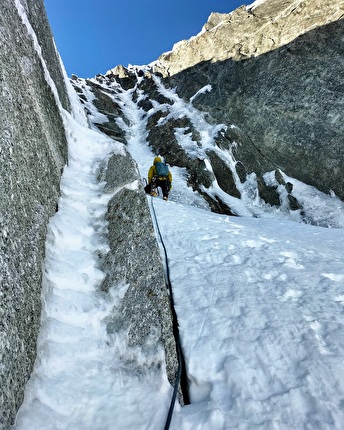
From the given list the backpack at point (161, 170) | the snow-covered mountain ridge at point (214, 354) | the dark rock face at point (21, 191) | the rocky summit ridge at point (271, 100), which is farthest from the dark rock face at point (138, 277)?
the rocky summit ridge at point (271, 100)

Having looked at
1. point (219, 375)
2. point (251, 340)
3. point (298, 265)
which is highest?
point (298, 265)

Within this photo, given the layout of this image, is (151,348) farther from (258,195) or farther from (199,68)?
(199,68)

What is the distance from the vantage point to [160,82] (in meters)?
51.0

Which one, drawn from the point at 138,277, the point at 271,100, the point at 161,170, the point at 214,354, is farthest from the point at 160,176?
the point at 271,100

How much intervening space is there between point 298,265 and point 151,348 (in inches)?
172

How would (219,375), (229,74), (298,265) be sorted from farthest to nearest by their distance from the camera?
(229,74), (298,265), (219,375)

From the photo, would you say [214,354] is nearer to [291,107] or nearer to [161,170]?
[161,170]

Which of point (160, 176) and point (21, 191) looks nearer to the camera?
point (21, 191)

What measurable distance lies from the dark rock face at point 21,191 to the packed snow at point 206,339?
325 millimetres

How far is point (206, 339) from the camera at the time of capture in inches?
179

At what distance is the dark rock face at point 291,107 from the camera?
29.7 m

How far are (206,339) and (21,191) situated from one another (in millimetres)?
3878

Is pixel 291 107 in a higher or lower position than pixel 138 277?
higher

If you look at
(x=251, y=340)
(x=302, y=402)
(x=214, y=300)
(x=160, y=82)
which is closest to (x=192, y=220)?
(x=214, y=300)
